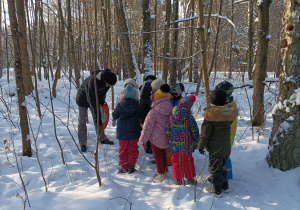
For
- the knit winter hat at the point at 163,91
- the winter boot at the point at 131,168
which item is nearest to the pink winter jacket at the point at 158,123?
the knit winter hat at the point at 163,91

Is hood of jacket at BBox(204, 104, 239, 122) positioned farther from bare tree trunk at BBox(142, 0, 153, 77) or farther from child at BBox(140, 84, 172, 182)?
bare tree trunk at BBox(142, 0, 153, 77)

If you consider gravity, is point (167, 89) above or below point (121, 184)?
above

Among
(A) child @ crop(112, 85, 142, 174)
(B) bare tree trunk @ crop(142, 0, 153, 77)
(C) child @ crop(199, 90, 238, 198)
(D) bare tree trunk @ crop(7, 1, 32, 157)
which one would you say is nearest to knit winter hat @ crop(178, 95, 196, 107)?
(C) child @ crop(199, 90, 238, 198)

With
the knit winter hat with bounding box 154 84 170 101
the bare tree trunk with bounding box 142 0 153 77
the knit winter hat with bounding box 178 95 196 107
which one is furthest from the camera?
the bare tree trunk with bounding box 142 0 153 77

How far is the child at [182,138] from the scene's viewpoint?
9.17 ft

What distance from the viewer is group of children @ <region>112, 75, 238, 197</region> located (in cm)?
259

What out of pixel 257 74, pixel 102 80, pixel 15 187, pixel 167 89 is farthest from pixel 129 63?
pixel 15 187

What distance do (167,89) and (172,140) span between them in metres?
0.77

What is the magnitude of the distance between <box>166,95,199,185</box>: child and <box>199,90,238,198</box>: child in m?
0.24

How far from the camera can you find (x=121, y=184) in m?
2.83

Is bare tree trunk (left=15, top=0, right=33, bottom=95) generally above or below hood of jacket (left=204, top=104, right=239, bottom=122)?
above

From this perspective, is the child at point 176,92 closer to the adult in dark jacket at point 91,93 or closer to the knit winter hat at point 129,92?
the knit winter hat at point 129,92

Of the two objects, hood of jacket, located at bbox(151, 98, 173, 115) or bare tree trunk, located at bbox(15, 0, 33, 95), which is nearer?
hood of jacket, located at bbox(151, 98, 173, 115)

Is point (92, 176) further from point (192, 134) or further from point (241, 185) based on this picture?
point (241, 185)
